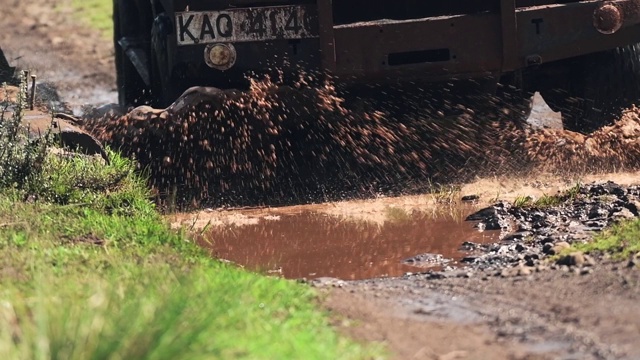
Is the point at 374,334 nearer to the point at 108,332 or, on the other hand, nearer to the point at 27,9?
the point at 108,332

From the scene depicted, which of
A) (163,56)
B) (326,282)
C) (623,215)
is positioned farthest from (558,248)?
(163,56)

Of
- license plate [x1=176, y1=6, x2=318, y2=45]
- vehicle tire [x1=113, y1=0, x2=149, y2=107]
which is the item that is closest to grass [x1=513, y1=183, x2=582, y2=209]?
license plate [x1=176, y1=6, x2=318, y2=45]

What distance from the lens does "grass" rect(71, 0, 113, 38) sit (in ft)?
60.0

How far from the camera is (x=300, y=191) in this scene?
8.45 m

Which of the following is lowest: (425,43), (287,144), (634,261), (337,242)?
(337,242)

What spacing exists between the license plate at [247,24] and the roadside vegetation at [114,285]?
0.93 metres

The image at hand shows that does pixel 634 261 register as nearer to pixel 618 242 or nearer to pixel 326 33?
pixel 618 242

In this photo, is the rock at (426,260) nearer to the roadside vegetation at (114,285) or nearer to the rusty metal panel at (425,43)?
the roadside vegetation at (114,285)

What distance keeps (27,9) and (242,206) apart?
40.3ft

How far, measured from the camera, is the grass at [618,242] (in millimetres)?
5590

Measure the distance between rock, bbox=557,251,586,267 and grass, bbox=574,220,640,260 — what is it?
135mm

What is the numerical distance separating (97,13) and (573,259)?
47.1 feet

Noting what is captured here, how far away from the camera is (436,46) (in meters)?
8.16

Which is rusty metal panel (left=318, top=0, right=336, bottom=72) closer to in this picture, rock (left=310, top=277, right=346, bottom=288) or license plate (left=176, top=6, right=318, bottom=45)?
license plate (left=176, top=6, right=318, bottom=45)
